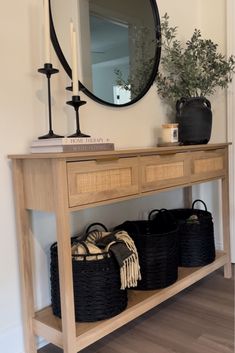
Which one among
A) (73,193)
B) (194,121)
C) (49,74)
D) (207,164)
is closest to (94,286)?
(73,193)

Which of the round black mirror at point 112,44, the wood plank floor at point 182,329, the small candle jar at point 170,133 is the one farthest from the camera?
the small candle jar at point 170,133

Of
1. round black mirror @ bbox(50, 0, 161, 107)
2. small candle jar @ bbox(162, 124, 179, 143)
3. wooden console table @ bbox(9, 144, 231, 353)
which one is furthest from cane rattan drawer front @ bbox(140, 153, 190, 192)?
round black mirror @ bbox(50, 0, 161, 107)

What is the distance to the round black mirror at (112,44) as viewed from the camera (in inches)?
69.1

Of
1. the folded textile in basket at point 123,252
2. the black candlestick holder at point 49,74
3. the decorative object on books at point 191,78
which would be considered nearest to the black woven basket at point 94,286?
the folded textile in basket at point 123,252

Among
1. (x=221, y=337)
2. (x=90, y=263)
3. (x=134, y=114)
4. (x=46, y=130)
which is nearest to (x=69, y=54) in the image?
(x=46, y=130)

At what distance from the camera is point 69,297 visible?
135cm

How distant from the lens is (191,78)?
2.19m

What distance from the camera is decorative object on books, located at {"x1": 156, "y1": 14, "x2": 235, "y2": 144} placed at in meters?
2.13

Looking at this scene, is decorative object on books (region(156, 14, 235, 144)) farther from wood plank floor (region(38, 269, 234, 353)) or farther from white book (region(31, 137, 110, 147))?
wood plank floor (region(38, 269, 234, 353))

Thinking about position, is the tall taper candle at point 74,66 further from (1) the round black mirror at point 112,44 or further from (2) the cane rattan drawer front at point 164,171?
(2) the cane rattan drawer front at point 164,171

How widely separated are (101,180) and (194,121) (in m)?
0.92

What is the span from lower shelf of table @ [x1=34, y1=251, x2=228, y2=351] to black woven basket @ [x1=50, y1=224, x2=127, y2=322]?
4cm

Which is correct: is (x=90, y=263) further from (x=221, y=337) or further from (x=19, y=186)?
(x=221, y=337)

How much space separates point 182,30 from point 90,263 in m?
1.79
